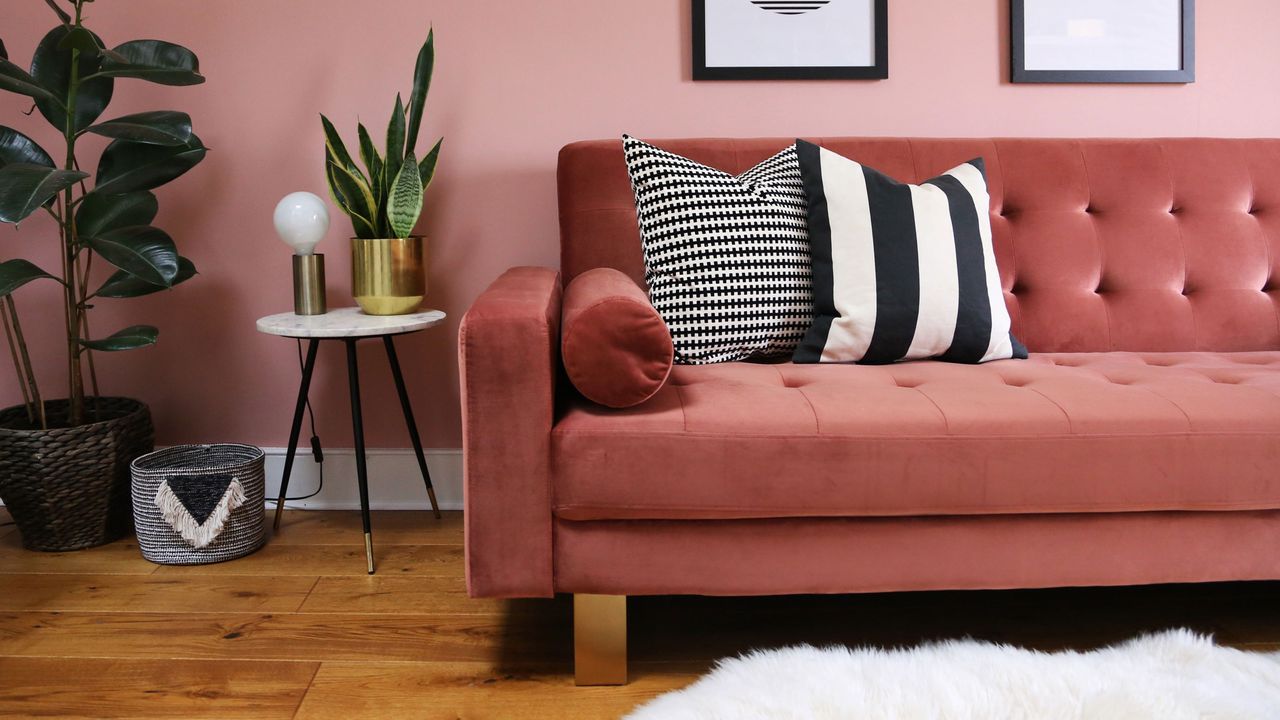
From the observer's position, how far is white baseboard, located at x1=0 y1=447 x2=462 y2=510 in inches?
93.7

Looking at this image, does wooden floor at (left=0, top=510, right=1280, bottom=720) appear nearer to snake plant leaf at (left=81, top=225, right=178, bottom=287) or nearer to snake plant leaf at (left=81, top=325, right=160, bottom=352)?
snake plant leaf at (left=81, top=325, right=160, bottom=352)

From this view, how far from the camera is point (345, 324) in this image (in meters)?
1.90

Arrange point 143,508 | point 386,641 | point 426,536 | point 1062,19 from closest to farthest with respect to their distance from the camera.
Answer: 1. point 386,641
2. point 143,508
3. point 426,536
4. point 1062,19

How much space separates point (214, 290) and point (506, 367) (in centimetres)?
138

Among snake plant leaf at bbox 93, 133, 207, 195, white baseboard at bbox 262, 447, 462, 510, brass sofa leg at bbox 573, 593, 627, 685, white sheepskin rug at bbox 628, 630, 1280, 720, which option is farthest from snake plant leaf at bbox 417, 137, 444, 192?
white sheepskin rug at bbox 628, 630, 1280, 720

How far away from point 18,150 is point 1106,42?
8.48ft

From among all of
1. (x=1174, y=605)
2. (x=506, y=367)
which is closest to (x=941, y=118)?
(x=1174, y=605)

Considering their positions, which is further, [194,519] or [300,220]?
[300,220]

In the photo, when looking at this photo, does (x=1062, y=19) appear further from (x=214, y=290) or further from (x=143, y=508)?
(x=143, y=508)

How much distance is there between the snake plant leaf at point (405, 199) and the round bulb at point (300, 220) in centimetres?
18

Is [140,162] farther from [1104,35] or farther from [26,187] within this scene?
[1104,35]

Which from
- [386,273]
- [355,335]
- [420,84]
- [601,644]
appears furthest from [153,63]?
[601,644]

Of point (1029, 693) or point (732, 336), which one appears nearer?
point (1029, 693)

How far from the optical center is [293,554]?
2018 millimetres
